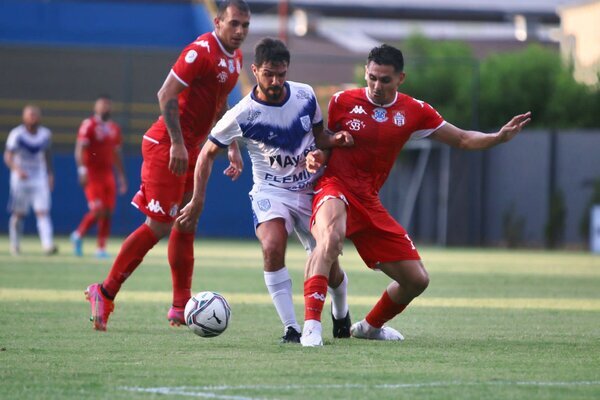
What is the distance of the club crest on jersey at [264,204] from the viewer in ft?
30.0

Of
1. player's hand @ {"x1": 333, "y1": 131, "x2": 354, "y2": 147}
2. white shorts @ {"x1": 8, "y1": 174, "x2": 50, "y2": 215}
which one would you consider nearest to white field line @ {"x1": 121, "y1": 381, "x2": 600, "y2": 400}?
player's hand @ {"x1": 333, "y1": 131, "x2": 354, "y2": 147}

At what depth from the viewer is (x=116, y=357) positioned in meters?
7.86

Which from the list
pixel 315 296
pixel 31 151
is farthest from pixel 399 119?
pixel 31 151

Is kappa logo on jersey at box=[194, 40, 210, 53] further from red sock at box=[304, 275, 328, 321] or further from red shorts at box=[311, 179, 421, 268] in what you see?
red sock at box=[304, 275, 328, 321]

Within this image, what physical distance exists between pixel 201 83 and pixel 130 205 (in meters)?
21.4

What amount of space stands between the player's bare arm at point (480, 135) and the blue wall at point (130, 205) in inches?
847

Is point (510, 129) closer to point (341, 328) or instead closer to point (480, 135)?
point (480, 135)

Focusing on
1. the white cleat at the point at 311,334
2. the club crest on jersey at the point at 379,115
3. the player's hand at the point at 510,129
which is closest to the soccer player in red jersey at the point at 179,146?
the club crest on jersey at the point at 379,115

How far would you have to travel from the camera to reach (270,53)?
8.75 meters

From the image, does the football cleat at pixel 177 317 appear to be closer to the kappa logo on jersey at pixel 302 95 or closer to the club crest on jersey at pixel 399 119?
the kappa logo on jersey at pixel 302 95

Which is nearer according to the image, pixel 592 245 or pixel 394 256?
pixel 394 256

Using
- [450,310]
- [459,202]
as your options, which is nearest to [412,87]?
[459,202]

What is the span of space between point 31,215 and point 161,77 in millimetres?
4819

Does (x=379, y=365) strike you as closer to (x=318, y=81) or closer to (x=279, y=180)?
(x=279, y=180)
